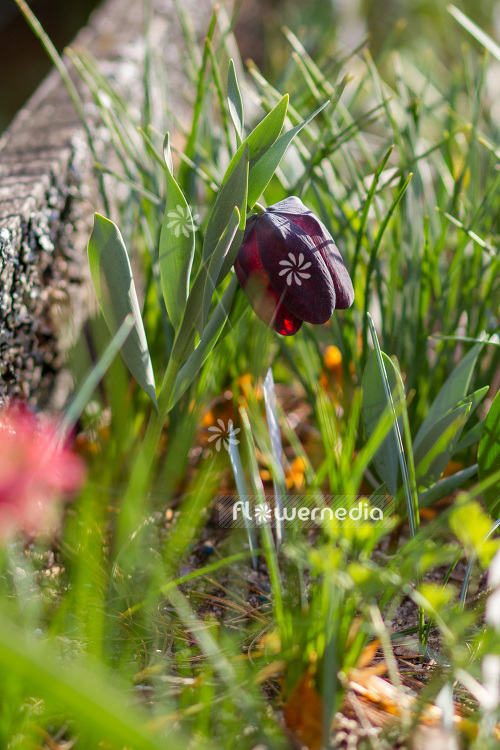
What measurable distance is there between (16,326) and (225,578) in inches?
15.3

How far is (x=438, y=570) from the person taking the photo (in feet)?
2.47

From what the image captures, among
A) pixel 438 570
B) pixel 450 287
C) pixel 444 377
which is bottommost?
pixel 438 570

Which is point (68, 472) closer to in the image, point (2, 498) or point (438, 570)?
point (2, 498)

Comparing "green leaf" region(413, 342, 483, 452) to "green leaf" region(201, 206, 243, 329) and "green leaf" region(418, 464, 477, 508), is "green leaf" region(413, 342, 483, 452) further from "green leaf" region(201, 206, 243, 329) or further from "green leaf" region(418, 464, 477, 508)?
"green leaf" region(201, 206, 243, 329)

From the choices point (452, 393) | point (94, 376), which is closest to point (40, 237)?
point (94, 376)

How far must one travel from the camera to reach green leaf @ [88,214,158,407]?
0.55 meters

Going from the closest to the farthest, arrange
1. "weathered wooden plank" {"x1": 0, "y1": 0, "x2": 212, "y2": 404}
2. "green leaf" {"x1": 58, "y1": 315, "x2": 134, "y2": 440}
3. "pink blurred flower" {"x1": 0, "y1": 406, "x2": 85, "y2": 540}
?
"green leaf" {"x1": 58, "y1": 315, "x2": 134, "y2": 440}, "pink blurred flower" {"x1": 0, "y1": 406, "x2": 85, "y2": 540}, "weathered wooden plank" {"x1": 0, "y1": 0, "x2": 212, "y2": 404}

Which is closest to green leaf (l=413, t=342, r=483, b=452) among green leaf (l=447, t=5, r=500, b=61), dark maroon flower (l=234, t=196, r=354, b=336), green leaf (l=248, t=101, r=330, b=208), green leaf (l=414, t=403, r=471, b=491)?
green leaf (l=414, t=403, r=471, b=491)

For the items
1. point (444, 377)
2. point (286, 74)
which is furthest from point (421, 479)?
point (286, 74)

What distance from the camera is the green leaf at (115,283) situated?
55cm

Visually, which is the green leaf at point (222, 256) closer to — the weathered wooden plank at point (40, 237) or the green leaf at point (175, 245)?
the green leaf at point (175, 245)

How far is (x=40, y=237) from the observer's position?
79cm

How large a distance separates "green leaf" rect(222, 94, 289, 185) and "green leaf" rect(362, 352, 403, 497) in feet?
0.71

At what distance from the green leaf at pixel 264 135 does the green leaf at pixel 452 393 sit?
31cm
